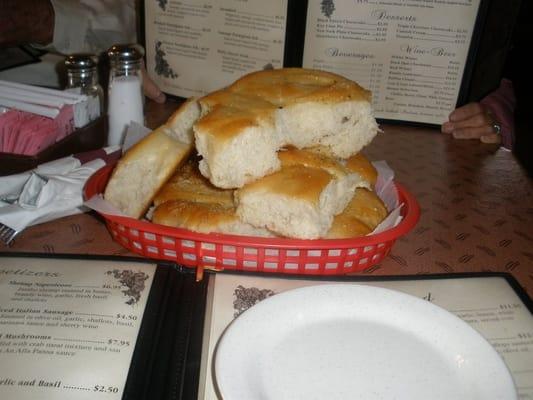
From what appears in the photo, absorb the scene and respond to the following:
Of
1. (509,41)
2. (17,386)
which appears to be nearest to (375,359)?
(17,386)

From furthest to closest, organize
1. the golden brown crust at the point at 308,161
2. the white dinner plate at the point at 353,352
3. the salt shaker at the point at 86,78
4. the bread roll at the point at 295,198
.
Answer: the salt shaker at the point at 86,78, the golden brown crust at the point at 308,161, the bread roll at the point at 295,198, the white dinner plate at the point at 353,352

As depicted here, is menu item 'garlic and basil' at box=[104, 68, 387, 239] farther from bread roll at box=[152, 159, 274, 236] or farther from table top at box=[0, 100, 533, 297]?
table top at box=[0, 100, 533, 297]

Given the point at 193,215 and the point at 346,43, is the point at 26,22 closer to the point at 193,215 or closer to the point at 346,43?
the point at 346,43

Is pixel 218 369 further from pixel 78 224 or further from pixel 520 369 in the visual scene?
pixel 78 224

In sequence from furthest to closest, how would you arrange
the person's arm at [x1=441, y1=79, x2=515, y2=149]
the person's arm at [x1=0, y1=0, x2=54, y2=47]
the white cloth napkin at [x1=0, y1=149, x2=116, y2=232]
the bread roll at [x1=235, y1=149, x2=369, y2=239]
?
1. the person's arm at [x1=0, y1=0, x2=54, y2=47]
2. the person's arm at [x1=441, y1=79, x2=515, y2=149]
3. the white cloth napkin at [x1=0, y1=149, x2=116, y2=232]
4. the bread roll at [x1=235, y1=149, x2=369, y2=239]

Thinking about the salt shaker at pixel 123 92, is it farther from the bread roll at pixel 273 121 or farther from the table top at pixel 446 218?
the bread roll at pixel 273 121

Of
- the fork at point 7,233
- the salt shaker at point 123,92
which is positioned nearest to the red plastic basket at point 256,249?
the fork at point 7,233

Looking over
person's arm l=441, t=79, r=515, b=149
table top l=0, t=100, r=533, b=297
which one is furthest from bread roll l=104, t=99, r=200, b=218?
person's arm l=441, t=79, r=515, b=149
